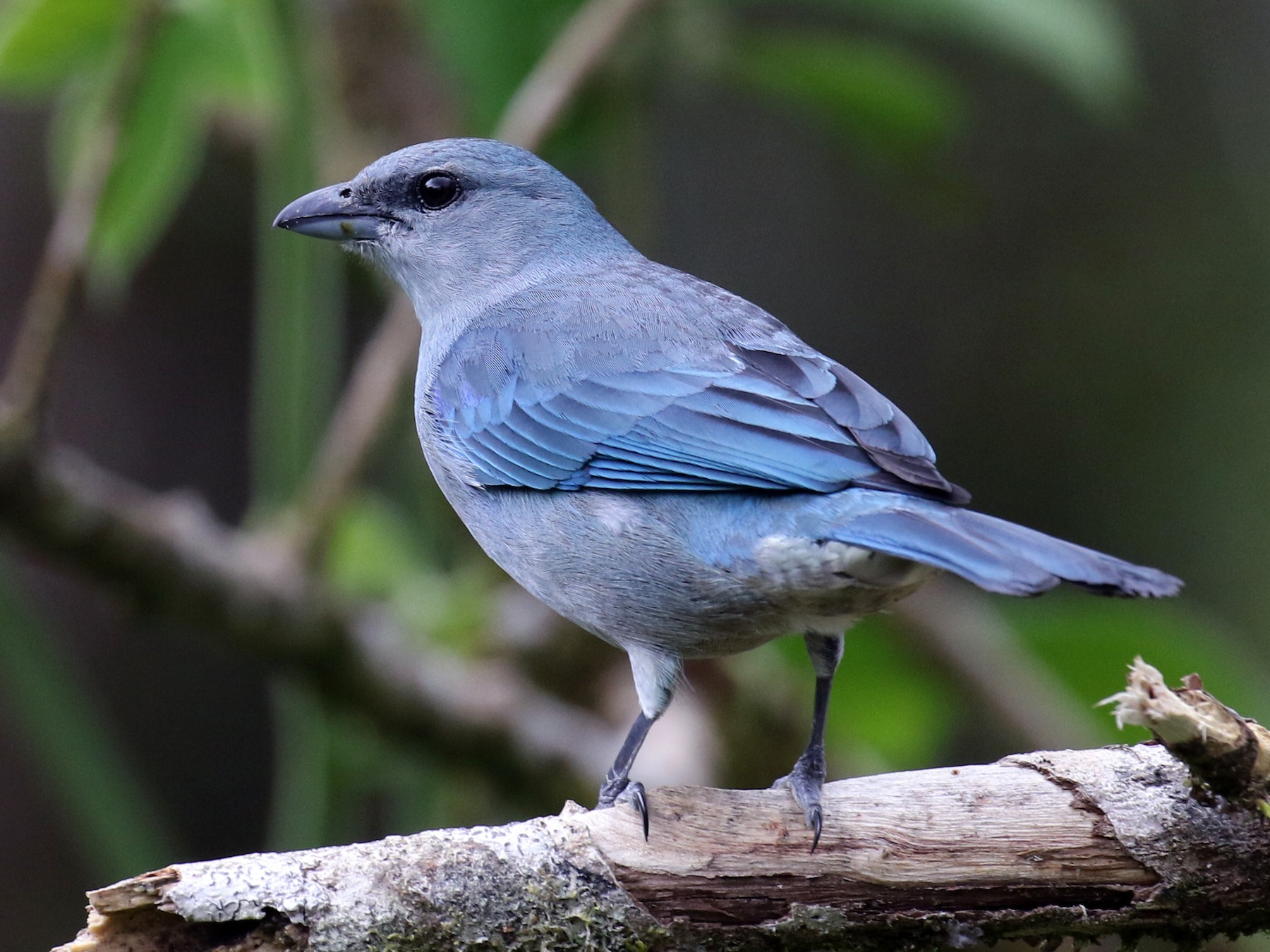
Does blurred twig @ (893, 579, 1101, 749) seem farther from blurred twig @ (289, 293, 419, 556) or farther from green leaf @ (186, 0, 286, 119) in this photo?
green leaf @ (186, 0, 286, 119)

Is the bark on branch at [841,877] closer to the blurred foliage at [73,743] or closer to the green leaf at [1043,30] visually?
the blurred foliage at [73,743]

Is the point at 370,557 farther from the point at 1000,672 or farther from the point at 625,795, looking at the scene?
the point at 625,795

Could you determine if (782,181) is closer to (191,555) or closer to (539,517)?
(191,555)

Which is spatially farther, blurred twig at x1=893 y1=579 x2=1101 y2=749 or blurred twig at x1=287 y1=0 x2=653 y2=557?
blurred twig at x1=893 y1=579 x2=1101 y2=749

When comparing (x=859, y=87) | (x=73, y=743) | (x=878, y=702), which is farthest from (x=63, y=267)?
(x=878, y=702)

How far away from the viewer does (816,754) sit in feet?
9.12

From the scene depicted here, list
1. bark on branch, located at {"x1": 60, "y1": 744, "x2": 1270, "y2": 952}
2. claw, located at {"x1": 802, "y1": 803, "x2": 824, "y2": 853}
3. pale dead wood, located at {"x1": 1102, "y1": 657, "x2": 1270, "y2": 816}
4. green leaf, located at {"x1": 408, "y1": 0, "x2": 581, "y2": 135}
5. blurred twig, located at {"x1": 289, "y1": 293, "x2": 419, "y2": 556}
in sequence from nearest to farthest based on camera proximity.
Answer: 1. pale dead wood, located at {"x1": 1102, "y1": 657, "x2": 1270, "y2": 816}
2. bark on branch, located at {"x1": 60, "y1": 744, "x2": 1270, "y2": 952}
3. claw, located at {"x1": 802, "y1": 803, "x2": 824, "y2": 853}
4. blurred twig, located at {"x1": 289, "y1": 293, "x2": 419, "y2": 556}
5. green leaf, located at {"x1": 408, "y1": 0, "x2": 581, "y2": 135}

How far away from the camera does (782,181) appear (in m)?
8.35

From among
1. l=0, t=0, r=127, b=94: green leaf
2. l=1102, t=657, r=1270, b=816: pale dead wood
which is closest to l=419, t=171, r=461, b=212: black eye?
l=0, t=0, r=127, b=94: green leaf

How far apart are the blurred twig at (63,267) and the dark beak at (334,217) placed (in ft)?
1.53

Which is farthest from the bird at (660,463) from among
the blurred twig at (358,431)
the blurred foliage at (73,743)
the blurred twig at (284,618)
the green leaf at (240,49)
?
the blurred foliage at (73,743)

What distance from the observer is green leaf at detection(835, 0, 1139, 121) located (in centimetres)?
416

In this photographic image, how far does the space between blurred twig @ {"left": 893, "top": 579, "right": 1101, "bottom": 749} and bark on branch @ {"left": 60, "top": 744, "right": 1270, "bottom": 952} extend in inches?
89.1

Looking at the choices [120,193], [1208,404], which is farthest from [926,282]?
[120,193]
